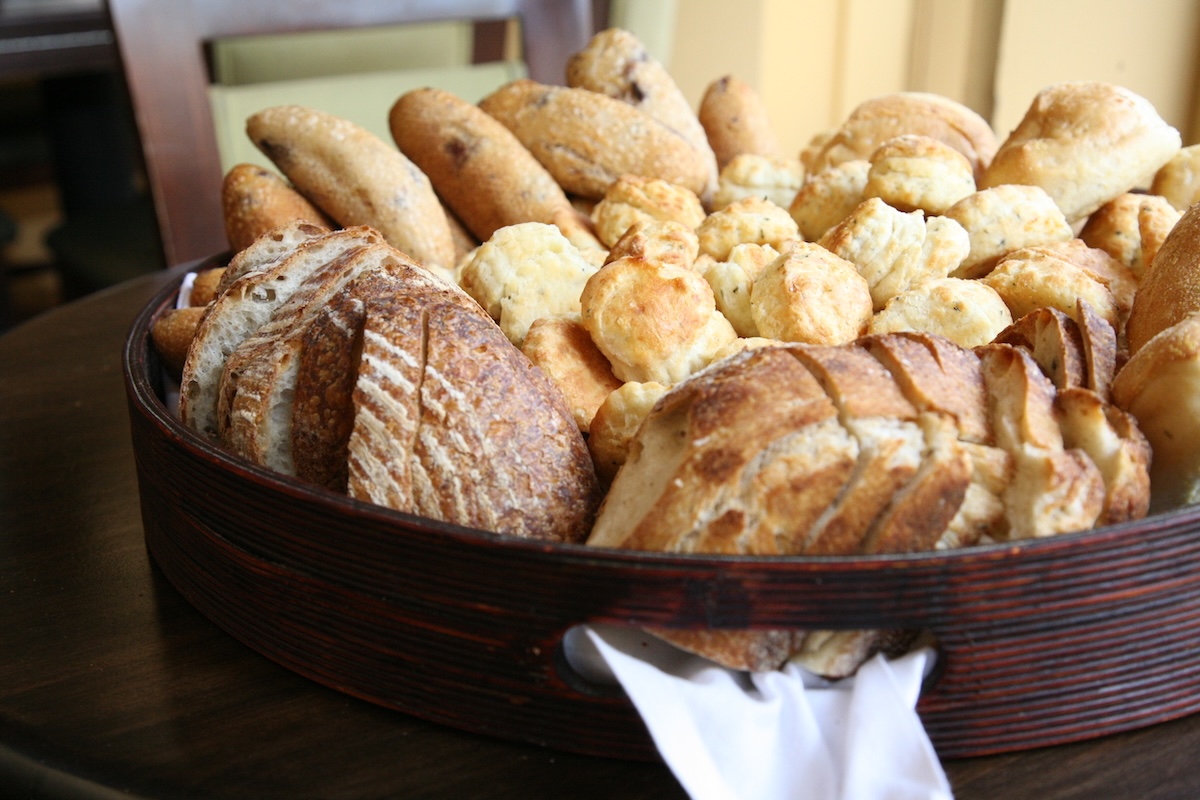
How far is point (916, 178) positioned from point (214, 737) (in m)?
0.76

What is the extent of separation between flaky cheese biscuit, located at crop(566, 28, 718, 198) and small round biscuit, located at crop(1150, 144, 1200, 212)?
0.48m

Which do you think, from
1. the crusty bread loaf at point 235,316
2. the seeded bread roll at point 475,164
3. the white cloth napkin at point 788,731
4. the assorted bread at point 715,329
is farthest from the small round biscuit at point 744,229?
the white cloth napkin at point 788,731

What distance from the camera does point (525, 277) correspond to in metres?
0.95

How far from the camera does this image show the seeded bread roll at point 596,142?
1248 mm

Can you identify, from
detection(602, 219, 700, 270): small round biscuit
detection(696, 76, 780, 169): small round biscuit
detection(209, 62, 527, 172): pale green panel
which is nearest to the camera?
detection(602, 219, 700, 270): small round biscuit

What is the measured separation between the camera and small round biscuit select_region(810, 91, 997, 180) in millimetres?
1237

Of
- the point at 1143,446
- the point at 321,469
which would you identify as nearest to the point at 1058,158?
the point at 1143,446

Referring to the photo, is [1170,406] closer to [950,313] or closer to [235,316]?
[950,313]

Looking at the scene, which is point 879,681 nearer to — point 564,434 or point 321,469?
point 564,434

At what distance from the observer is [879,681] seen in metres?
0.57

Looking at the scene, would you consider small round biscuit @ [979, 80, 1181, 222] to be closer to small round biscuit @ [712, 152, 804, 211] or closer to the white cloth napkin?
small round biscuit @ [712, 152, 804, 211]

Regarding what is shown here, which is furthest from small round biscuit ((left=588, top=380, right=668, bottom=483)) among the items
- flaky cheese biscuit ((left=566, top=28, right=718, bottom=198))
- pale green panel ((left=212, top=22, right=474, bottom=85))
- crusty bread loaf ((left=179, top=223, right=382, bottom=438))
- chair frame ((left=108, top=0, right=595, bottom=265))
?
pale green panel ((left=212, top=22, right=474, bottom=85))

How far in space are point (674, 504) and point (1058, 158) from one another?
2.19 ft

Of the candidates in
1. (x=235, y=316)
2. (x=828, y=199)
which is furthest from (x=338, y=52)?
(x=235, y=316)
